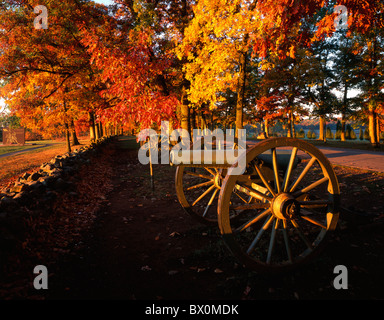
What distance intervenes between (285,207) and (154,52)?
10.7m

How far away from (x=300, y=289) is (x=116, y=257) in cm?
240

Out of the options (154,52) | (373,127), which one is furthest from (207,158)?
(373,127)

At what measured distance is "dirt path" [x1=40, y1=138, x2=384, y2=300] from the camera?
7.86ft

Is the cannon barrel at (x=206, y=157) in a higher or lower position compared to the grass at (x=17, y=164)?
higher

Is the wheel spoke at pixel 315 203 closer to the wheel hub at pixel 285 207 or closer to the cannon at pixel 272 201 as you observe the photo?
the cannon at pixel 272 201

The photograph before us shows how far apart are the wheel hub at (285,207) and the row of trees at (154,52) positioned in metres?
2.64

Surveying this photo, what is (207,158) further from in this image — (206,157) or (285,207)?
(285,207)

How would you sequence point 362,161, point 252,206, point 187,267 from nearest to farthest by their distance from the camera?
point 252,206, point 187,267, point 362,161

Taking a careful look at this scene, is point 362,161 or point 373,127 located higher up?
point 373,127

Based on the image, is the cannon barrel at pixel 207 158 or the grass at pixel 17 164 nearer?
the cannon barrel at pixel 207 158

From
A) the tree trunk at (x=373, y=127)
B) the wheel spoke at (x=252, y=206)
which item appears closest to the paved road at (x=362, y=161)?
the tree trunk at (x=373, y=127)

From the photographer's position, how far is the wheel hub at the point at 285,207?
2578mm

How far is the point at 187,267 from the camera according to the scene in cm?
290
